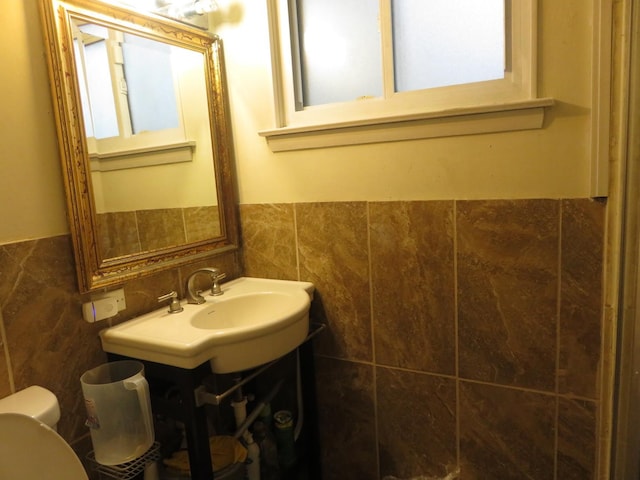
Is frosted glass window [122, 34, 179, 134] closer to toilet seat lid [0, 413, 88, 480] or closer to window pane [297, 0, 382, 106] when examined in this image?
window pane [297, 0, 382, 106]

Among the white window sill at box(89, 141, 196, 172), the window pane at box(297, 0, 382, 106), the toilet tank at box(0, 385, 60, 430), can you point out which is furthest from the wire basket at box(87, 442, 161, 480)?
the window pane at box(297, 0, 382, 106)

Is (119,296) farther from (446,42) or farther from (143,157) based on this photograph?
(446,42)

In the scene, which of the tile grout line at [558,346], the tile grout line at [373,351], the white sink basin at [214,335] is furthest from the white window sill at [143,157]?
the tile grout line at [558,346]

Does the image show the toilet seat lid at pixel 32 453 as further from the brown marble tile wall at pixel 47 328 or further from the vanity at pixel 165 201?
the vanity at pixel 165 201

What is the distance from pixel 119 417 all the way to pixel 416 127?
3.82 feet

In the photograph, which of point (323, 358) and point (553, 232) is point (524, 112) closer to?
point (553, 232)

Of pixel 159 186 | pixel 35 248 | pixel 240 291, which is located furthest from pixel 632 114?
pixel 35 248

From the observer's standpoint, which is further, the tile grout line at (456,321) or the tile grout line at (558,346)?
the tile grout line at (456,321)

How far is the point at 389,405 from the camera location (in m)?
1.50

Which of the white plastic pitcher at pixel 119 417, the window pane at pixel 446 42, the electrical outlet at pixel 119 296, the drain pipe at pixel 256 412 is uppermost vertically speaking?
the window pane at pixel 446 42

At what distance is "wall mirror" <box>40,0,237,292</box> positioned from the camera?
3.68ft

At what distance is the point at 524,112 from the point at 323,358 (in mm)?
1063

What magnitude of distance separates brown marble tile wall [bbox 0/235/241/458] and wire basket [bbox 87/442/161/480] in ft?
0.23

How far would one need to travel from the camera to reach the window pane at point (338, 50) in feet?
4.75
